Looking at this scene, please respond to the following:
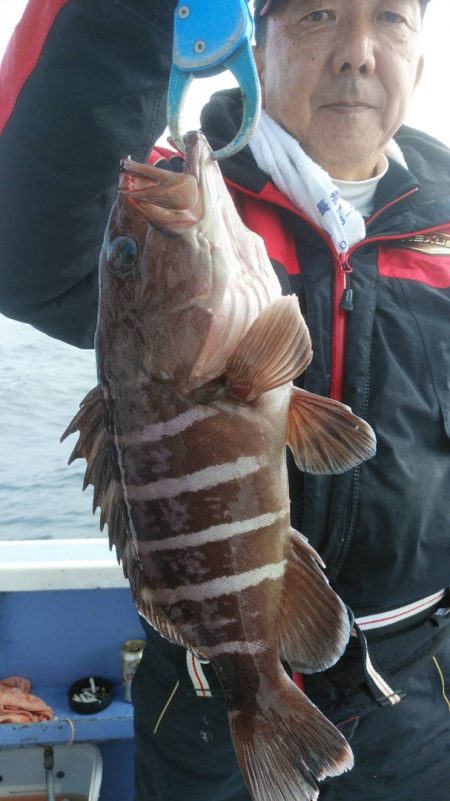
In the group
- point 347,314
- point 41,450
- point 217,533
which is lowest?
point 41,450

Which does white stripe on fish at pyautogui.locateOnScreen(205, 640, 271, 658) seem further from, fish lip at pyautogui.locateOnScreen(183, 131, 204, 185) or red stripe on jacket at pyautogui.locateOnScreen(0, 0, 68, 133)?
red stripe on jacket at pyautogui.locateOnScreen(0, 0, 68, 133)

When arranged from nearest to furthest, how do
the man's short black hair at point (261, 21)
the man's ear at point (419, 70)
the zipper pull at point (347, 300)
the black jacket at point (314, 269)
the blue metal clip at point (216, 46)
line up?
the blue metal clip at point (216, 46) → the black jacket at point (314, 269) → the zipper pull at point (347, 300) → the man's short black hair at point (261, 21) → the man's ear at point (419, 70)

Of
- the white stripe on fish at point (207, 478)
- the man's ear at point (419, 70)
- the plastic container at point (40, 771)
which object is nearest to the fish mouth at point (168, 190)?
the white stripe on fish at point (207, 478)

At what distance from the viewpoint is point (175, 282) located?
1351 millimetres

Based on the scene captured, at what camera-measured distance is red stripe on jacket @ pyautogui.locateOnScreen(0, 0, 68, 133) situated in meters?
1.50

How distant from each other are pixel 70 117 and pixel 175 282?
524 millimetres

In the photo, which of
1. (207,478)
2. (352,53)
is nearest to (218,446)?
(207,478)

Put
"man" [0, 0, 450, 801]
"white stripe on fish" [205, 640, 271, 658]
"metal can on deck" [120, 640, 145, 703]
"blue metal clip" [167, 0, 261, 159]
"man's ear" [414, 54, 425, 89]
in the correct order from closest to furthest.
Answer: "blue metal clip" [167, 0, 261, 159] < "white stripe on fish" [205, 640, 271, 658] < "man" [0, 0, 450, 801] < "man's ear" [414, 54, 425, 89] < "metal can on deck" [120, 640, 145, 703]

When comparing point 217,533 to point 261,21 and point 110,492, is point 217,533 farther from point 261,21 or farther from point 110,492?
point 261,21

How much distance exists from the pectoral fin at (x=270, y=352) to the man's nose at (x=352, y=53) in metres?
1.09

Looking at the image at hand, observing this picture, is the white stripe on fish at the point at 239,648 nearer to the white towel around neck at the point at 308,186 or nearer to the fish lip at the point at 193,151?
the fish lip at the point at 193,151

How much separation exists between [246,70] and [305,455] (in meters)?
0.75

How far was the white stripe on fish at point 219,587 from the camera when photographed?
1.37 m

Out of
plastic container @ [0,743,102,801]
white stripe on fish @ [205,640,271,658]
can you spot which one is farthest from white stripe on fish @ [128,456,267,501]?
plastic container @ [0,743,102,801]
